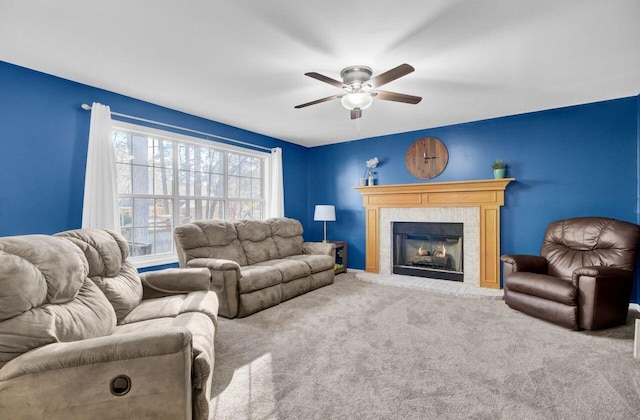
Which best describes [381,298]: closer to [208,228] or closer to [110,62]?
[208,228]

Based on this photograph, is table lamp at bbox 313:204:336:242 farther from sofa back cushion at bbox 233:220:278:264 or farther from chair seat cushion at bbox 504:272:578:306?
chair seat cushion at bbox 504:272:578:306

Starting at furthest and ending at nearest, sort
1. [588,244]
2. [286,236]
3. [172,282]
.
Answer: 1. [286,236]
2. [588,244]
3. [172,282]

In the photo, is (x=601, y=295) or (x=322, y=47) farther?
(x=601, y=295)

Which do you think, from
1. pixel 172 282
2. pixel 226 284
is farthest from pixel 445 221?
pixel 172 282

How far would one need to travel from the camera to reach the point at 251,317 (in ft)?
10.7

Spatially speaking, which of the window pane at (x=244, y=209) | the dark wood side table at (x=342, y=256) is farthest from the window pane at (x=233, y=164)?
the dark wood side table at (x=342, y=256)

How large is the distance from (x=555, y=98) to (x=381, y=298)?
310cm

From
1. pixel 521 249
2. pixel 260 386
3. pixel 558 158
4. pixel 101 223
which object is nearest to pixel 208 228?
pixel 101 223

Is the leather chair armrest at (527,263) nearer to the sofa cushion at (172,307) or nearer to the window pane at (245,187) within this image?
the sofa cushion at (172,307)

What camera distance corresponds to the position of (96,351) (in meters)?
1.27

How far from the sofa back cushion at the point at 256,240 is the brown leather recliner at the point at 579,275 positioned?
2.98 metres

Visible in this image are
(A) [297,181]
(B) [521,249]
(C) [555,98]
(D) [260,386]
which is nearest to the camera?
(D) [260,386]

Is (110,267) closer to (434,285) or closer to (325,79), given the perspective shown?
(325,79)

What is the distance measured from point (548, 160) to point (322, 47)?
3.36m
